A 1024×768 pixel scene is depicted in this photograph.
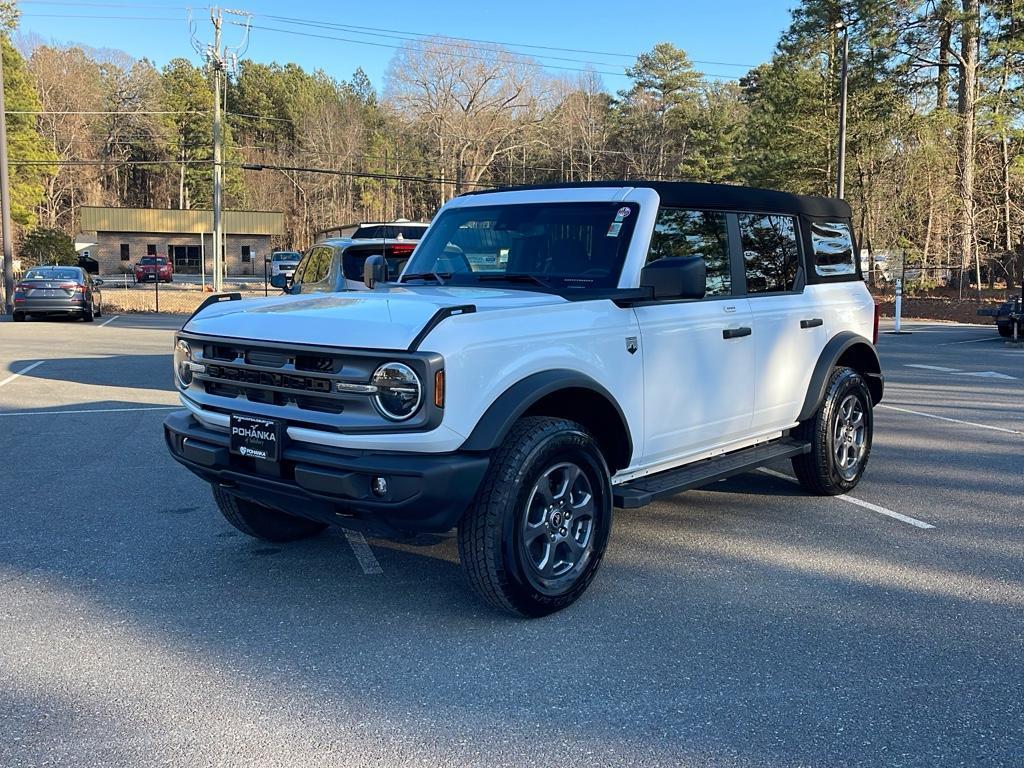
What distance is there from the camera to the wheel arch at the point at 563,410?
3789 mm

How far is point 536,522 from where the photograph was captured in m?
4.13

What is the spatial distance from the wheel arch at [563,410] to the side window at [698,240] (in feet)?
3.19

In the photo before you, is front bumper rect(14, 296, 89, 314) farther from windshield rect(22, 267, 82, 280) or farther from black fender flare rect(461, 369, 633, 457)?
black fender flare rect(461, 369, 633, 457)

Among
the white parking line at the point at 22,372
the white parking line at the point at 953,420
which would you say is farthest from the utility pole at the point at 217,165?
the white parking line at the point at 953,420

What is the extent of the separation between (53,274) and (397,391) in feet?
74.5

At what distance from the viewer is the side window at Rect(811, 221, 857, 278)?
6266 millimetres

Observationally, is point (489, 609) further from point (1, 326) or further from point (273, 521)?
point (1, 326)

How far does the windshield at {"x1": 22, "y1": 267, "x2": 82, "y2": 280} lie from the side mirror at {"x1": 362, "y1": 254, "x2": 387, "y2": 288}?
775 inches

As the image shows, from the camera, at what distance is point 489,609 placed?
4.27m

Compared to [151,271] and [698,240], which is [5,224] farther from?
[698,240]

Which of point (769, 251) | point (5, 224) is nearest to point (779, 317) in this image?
point (769, 251)

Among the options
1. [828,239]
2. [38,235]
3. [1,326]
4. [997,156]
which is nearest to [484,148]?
[38,235]

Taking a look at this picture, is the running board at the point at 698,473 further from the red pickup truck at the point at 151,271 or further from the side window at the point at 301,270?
the red pickup truck at the point at 151,271

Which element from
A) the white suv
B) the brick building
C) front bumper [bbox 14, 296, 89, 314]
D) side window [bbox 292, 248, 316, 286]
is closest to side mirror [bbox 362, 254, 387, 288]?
the white suv
